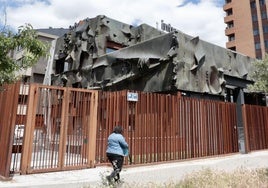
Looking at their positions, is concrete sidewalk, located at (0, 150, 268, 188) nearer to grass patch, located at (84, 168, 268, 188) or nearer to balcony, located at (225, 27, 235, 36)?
grass patch, located at (84, 168, 268, 188)

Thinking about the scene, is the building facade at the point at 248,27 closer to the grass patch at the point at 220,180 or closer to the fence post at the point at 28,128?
the grass patch at the point at 220,180

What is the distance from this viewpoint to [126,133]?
9.66 metres

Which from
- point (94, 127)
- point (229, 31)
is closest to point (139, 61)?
point (94, 127)

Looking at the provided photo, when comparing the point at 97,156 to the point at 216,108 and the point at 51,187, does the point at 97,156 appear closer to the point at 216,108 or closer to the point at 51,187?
the point at 51,187

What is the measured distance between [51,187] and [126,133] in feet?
11.9

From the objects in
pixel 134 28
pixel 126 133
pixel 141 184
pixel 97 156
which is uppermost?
pixel 134 28

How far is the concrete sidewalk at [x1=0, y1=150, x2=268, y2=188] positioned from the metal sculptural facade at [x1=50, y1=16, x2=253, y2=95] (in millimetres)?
4464

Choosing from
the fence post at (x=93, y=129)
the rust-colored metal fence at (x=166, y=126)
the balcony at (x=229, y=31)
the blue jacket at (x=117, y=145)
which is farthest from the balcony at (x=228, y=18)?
the blue jacket at (x=117, y=145)

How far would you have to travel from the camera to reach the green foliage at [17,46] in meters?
5.43

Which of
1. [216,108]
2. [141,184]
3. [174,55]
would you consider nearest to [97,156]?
[141,184]

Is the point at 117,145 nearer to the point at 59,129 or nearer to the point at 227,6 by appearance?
the point at 59,129

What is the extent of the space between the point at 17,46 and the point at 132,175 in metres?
4.85

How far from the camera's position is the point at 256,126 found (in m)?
14.6

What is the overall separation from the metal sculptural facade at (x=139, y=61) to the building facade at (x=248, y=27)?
38456 mm
